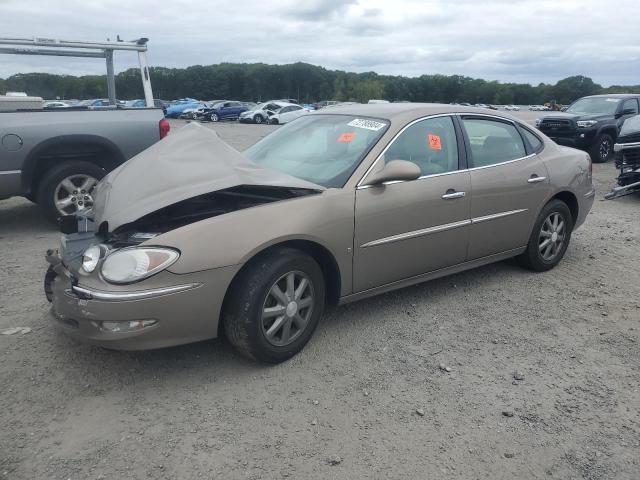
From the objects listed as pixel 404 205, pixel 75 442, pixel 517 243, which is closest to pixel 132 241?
pixel 75 442

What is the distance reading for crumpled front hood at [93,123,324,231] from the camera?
3330 millimetres

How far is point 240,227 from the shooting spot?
3.17 m

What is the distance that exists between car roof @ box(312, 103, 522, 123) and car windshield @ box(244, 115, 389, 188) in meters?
0.10

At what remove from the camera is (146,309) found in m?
2.92

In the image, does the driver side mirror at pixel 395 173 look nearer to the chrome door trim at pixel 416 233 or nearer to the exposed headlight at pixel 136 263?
the chrome door trim at pixel 416 233

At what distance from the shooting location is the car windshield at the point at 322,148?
3869 millimetres

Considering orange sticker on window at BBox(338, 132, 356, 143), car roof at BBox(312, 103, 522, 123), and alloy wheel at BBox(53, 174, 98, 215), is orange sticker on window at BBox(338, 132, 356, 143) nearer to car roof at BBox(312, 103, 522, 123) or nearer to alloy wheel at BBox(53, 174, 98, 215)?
car roof at BBox(312, 103, 522, 123)

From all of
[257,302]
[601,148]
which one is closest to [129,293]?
[257,302]

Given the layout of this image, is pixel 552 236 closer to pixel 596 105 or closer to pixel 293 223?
pixel 293 223

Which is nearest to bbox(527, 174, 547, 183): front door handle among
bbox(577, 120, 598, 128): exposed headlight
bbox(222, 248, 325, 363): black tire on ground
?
bbox(222, 248, 325, 363): black tire on ground

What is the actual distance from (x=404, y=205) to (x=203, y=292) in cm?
161

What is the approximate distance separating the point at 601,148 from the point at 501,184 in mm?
10995

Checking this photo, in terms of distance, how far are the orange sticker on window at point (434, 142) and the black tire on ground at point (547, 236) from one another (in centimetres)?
136

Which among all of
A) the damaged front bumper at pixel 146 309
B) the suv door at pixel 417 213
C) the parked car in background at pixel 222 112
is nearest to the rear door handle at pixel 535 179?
the suv door at pixel 417 213
